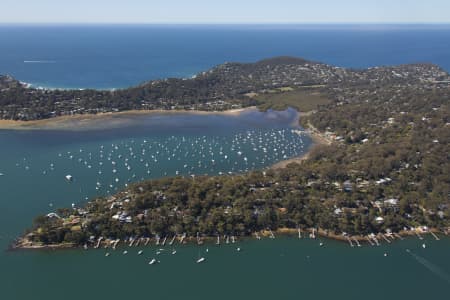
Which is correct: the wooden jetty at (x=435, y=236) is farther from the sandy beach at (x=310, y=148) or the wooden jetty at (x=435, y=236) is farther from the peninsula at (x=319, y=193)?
the sandy beach at (x=310, y=148)

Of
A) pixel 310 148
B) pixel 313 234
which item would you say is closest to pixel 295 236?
pixel 313 234

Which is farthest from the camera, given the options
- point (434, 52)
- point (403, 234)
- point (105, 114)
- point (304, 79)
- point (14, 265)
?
point (434, 52)

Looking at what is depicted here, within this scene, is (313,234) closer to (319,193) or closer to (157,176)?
(319,193)

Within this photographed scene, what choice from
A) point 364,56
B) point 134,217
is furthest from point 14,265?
point 364,56

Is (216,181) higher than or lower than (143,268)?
higher

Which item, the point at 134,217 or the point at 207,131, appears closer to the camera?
the point at 134,217

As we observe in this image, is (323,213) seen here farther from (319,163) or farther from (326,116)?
(326,116)

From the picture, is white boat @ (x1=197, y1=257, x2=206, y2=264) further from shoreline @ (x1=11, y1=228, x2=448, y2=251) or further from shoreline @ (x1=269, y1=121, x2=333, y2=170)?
shoreline @ (x1=269, y1=121, x2=333, y2=170)
